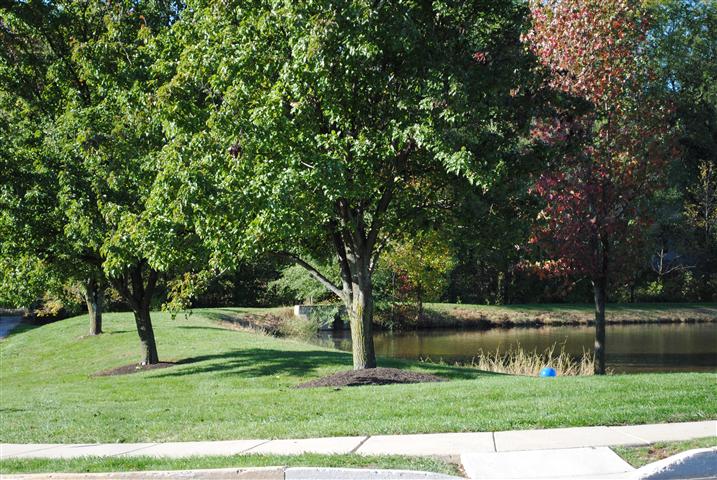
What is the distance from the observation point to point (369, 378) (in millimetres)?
13547

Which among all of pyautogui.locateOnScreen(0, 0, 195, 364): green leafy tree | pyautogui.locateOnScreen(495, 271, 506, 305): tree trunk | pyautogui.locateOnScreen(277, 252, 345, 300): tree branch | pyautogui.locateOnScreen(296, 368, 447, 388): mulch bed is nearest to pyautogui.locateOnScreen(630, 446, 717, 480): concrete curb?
pyautogui.locateOnScreen(296, 368, 447, 388): mulch bed

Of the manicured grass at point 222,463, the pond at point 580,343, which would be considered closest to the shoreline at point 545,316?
the pond at point 580,343

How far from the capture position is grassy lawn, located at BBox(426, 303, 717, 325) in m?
43.3

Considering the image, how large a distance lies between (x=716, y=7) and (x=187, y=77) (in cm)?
4386

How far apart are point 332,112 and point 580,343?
22.4 metres

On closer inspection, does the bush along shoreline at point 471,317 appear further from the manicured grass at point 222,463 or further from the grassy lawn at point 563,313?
the manicured grass at point 222,463

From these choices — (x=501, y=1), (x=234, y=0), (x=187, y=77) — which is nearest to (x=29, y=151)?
(x=187, y=77)

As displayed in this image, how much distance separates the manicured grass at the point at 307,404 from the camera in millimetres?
8719

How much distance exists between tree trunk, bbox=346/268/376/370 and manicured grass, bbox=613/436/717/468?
8326 mm

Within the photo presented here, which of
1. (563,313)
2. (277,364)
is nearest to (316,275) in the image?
(277,364)

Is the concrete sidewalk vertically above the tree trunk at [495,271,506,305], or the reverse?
the tree trunk at [495,271,506,305]

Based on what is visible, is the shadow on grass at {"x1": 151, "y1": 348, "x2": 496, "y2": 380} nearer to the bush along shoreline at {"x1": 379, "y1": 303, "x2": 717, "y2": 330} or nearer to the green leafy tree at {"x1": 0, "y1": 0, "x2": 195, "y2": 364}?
the green leafy tree at {"x1": 0, "y1": 0, "x2": 195, "y2": 364}

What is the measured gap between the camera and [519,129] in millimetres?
14227

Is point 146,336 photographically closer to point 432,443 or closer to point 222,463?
point 222,463
